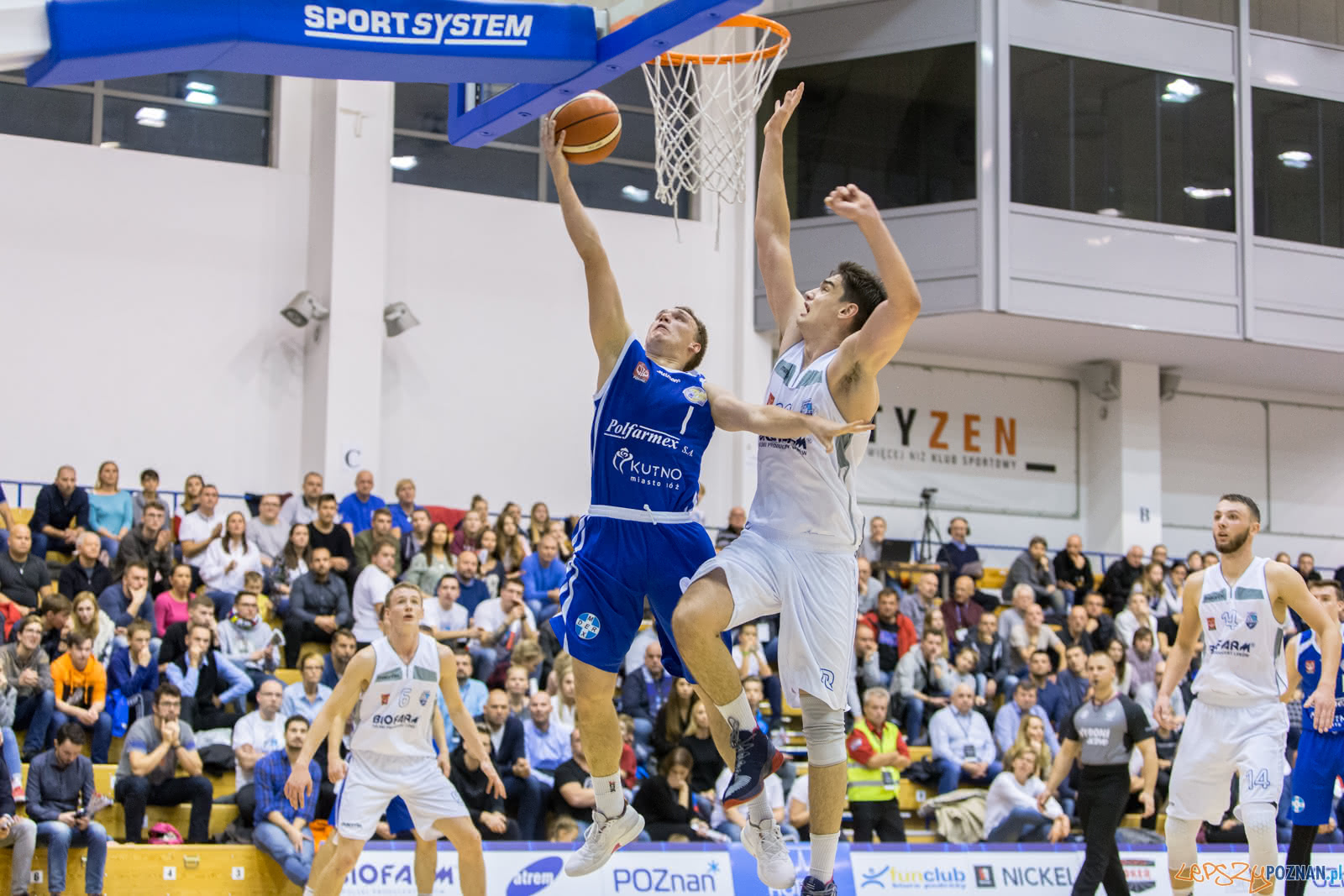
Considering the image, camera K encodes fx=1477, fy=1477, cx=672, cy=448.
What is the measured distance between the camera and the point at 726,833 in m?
12.2

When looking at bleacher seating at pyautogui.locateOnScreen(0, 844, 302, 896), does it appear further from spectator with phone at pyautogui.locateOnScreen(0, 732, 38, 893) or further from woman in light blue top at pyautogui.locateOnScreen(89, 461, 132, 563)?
woman in light blue top at pyautogui.locateOnScreen(89, 461, 132, 563)

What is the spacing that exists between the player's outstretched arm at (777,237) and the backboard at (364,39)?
108 centimetres

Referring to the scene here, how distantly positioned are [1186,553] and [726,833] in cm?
1266

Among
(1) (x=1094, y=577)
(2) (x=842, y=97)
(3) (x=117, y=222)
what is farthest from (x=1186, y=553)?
(3) (x=117, y=222)

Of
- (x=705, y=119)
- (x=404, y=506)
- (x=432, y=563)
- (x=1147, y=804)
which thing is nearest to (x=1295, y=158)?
(x=1147, y=804)

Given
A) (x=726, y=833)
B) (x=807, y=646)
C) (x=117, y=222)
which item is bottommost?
(x=726, y=833)

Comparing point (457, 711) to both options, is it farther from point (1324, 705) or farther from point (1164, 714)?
point (1324, 705)

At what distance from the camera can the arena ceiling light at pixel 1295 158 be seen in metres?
20.4

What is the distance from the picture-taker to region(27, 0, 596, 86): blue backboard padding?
220 inches

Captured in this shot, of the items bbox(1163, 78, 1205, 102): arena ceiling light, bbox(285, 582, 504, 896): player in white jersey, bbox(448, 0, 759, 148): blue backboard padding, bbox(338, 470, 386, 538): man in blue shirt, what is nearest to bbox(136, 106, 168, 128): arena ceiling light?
bbox(338, 470, 386, 538): man in blue shirt

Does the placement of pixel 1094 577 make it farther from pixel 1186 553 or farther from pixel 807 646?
pixel 807 646

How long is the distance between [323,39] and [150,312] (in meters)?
12.2

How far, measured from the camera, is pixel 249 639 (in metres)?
12.9

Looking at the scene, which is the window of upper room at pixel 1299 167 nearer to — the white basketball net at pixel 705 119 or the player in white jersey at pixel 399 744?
the white basketball net at pixel 705 119
